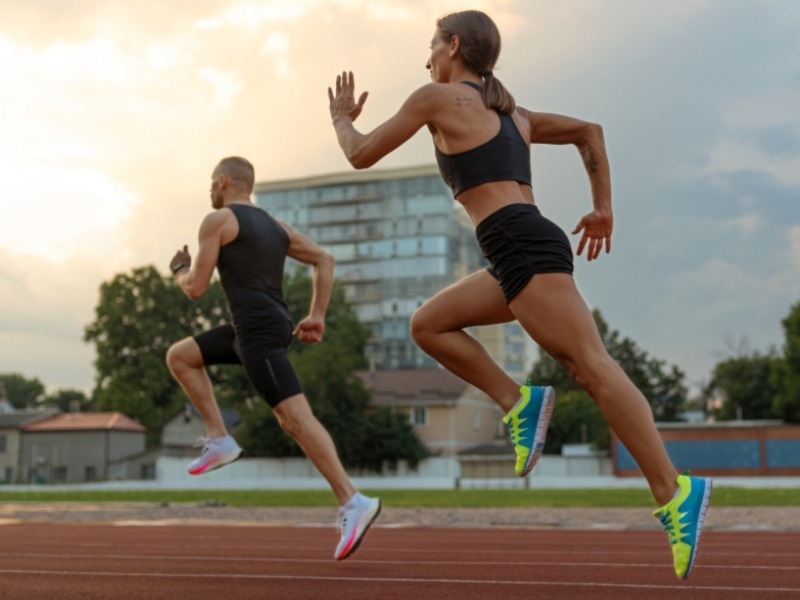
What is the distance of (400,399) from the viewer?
7038cm

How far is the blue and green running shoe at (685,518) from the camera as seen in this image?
3777mm

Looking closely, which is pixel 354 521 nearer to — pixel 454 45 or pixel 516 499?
pixel 454 45

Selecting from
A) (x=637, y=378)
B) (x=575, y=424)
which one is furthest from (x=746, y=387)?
(x=575, y=424)

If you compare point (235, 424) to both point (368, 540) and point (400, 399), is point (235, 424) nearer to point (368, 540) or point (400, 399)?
point (400, 399)

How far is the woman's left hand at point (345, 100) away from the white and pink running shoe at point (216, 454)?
2738 mm

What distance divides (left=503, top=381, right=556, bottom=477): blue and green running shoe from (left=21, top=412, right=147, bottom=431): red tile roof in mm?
76230

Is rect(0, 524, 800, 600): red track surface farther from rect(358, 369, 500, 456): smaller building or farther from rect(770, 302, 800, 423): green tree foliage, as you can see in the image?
rect(770, 302, 800, 423): green tree foliage

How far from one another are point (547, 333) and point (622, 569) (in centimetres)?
267

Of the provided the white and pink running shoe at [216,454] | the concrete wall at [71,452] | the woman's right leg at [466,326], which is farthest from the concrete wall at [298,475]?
the woman's right leg at [466,326]

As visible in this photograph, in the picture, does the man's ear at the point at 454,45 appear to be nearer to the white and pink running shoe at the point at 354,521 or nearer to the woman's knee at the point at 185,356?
the white and pink running shoe at the point at 354,521

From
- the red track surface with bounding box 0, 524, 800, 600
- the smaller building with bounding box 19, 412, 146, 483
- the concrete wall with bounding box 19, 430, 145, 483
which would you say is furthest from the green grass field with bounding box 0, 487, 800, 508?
the concrete wall with bounding box 19, 430, 145, 483

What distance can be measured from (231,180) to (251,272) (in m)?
0.65

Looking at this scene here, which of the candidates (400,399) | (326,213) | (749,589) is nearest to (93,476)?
(400,399)

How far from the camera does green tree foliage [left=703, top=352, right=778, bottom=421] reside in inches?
2950
